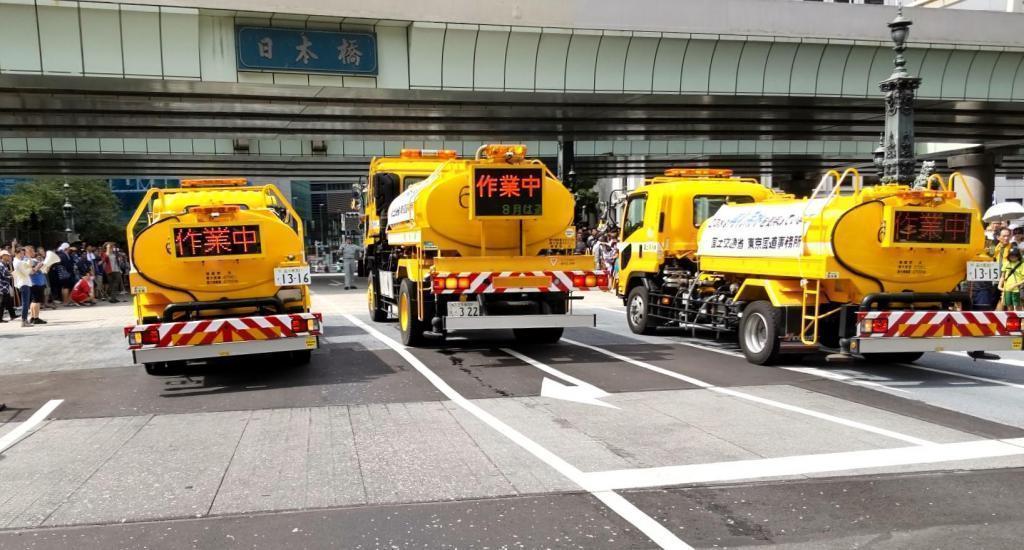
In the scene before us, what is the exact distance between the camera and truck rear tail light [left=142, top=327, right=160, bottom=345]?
8391 millimetres

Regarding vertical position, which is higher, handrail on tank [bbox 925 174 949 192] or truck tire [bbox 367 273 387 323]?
handrail on tank [bbox 925 174 949 192]

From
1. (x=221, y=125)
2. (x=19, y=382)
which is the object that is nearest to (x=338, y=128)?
(x=221, y=125)

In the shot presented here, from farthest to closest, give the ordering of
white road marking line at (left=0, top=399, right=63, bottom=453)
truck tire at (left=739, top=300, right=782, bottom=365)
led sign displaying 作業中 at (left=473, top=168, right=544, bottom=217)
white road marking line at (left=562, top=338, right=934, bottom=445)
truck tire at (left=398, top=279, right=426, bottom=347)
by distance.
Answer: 1. truck tire at (left=398, top=279, right=426, bottom=347)
2. led sign displaying 作業中 at (left=473, top=168, right=544, bottom=217)
3. truck tire at (left=739, top=300, right=782, bottom=365)
4. white road marking line at (left=0, top=399, right=63, bottom=453)
5. white road marking line at (left=562, top=338, right=934, bottom=445)

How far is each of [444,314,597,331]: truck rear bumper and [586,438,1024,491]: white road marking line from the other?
4837 mm

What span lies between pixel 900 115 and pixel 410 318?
9.06 metres

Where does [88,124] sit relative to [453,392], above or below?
above

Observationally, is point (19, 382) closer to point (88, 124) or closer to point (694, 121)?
point (88, 124)

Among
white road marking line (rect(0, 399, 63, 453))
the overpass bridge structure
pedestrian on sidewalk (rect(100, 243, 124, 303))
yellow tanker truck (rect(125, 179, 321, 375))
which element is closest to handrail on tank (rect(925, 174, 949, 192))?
yellow tanker truck (rect(125, 179, 321, 375))

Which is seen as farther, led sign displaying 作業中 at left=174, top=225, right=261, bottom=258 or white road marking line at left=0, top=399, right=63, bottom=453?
led sign displaying 作業中 at left=174, top=225, right=261, bottom=258

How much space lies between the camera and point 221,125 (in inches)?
962

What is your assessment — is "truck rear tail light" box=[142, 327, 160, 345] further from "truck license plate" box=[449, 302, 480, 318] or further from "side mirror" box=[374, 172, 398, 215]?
"side mirror" box=[374, 172, 398, 215]

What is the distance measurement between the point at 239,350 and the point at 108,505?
12.9 ft

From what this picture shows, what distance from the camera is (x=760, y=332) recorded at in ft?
32.7

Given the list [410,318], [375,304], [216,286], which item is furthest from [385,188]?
[216,286]
